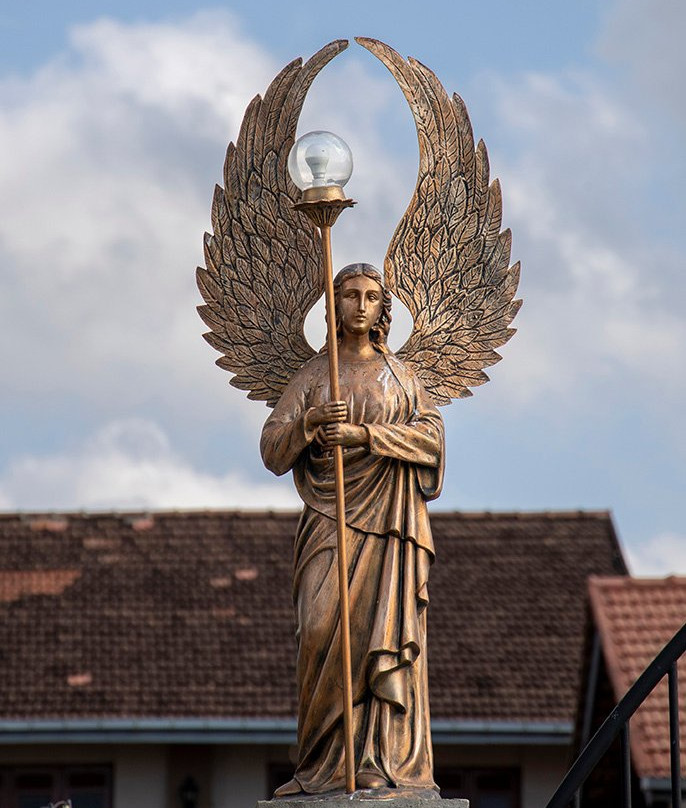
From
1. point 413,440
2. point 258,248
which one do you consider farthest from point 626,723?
point 258,248

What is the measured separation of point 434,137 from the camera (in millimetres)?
10195

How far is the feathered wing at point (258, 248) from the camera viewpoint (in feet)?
33.3

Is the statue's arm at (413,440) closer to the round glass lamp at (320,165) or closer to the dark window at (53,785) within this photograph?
the round glass lamp at (320,165)

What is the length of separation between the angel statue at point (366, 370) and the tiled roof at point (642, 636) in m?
7.74

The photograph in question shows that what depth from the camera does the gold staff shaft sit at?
9078mm

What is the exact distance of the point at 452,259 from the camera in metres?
10.2

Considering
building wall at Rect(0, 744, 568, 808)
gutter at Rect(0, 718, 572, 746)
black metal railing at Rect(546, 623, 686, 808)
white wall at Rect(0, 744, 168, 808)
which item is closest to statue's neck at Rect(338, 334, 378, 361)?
black metal railing at Rect(546, 623, 686, 808)

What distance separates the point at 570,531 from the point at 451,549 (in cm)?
184

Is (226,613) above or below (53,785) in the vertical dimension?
above

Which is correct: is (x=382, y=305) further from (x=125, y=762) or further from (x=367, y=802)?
(x=125, y=762)

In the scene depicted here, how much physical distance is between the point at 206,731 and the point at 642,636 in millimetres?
5832

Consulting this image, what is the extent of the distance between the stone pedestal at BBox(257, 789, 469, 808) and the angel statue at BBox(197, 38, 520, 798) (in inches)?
2.2

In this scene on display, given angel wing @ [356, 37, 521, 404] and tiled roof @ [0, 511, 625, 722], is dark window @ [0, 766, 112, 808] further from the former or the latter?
angel wing @ [356, 37, 521, 404]

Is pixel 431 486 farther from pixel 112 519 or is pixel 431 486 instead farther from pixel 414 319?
pixel 112 519
